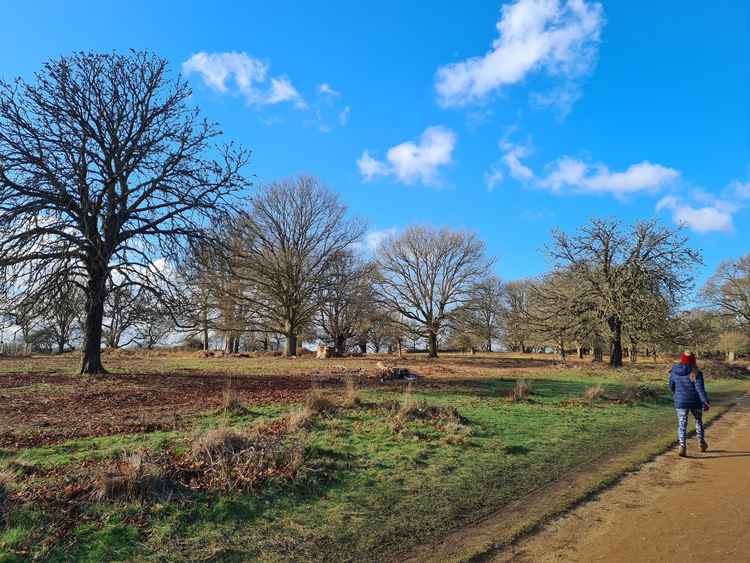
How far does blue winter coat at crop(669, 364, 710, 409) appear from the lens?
8.81 meters

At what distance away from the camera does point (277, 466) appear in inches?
245

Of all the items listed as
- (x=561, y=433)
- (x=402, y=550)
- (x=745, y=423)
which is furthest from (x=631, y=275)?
(x=402, y=550)

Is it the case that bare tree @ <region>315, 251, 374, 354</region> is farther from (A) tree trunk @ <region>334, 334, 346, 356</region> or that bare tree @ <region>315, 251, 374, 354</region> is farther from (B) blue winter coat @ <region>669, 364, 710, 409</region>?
(B) blue winter coat @ <region>669, 364, 710, 409</region>

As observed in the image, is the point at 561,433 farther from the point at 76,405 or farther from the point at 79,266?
the point at 79,266

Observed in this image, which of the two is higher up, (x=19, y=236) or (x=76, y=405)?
(x=19, y=236)

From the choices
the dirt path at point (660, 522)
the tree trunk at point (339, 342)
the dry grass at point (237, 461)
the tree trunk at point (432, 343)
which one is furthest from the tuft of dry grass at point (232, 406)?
the tree trunk at point (339, 342)

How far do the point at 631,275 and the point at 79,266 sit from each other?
30199mm

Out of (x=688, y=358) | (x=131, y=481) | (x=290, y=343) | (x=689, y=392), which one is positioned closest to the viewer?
(x=131, y=481)

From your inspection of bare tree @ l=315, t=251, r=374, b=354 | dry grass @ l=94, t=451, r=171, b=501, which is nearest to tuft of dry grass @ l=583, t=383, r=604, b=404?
dry grass @ l=94, t=451, r=171, b=501

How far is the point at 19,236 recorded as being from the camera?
1447cm

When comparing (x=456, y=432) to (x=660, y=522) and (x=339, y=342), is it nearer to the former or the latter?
(x=660, y=522)

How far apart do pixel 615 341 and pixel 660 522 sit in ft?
91.7

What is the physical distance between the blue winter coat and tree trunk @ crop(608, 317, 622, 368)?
75.5ft

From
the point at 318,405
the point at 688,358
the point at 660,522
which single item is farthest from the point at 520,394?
the point at 660,522
